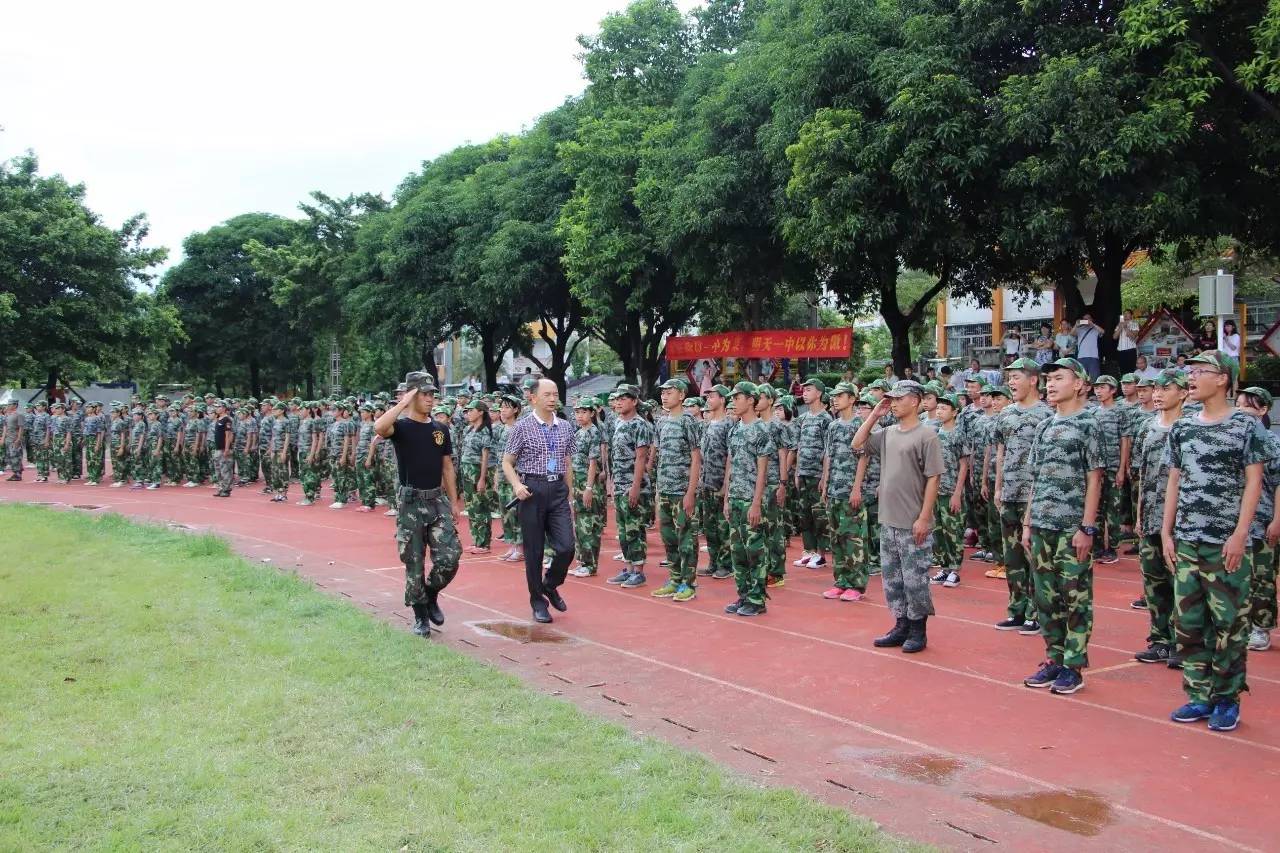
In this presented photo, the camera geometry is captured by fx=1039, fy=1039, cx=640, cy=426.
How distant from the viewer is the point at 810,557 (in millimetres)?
11555

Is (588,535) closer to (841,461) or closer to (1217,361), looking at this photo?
(841,461)

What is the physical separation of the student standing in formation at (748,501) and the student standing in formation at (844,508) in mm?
1114

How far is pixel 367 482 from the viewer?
690 inches

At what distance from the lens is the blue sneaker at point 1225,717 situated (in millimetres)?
5676

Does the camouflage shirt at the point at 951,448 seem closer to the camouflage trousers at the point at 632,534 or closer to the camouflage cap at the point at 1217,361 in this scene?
the camouflage trousers at the point at 632,534

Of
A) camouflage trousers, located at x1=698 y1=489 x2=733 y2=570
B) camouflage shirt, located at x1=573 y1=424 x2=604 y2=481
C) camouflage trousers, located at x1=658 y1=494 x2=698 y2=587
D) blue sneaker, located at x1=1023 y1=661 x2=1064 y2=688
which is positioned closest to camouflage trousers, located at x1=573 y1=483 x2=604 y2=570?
camouflage shirt, located at x1=573 y1=424 x2=604 y2=481

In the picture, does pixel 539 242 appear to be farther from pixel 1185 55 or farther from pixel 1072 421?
pixel 1072 421

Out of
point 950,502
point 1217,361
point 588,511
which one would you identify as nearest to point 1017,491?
point 1217,361

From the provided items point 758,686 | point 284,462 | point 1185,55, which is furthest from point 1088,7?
point 284,462

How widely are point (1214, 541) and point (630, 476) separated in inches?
224

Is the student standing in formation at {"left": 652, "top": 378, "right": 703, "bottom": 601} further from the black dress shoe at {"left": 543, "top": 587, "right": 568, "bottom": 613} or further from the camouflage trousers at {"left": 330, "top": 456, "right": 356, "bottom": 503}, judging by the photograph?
the camouflage trousers at {"left": 330, "top": 456, "right": 356, "bottom": 503}

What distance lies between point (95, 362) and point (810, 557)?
27933mm

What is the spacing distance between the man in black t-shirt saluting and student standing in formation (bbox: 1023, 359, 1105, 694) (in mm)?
4156

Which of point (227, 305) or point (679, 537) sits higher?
point (227, 305)
